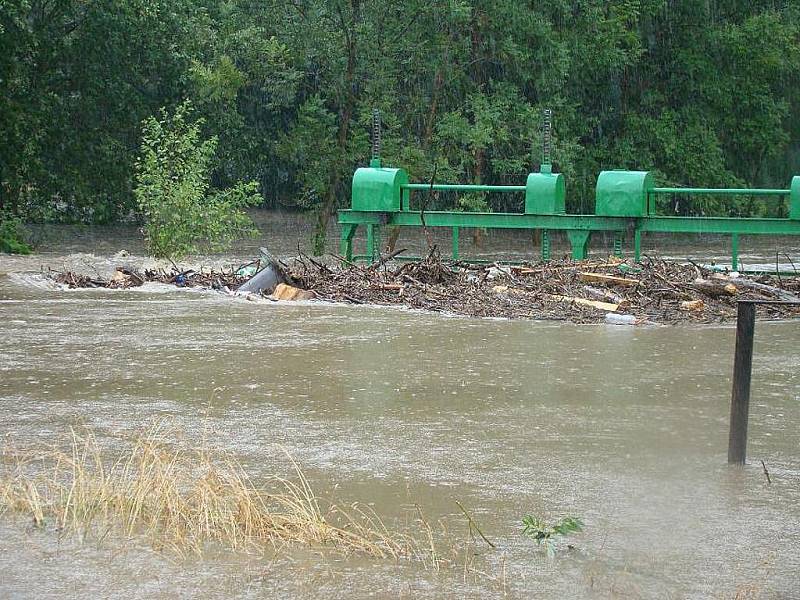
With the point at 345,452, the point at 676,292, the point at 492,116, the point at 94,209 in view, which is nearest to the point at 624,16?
the point at 492,116

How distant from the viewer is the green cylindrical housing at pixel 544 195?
55.9ft

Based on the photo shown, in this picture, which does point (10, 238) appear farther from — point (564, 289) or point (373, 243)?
point (564, 289)

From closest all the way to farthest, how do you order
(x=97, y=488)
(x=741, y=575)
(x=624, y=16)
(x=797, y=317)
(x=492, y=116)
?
(x=741, y=575) → (x=97, y=488) → (x=797, y=317) → (x=492, y=116) → (x=624, y=16)

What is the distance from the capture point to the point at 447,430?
7.26m

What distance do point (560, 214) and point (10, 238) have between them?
11.1 meters

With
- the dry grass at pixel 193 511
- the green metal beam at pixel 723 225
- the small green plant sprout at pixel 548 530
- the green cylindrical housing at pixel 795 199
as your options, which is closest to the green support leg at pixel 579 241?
the green metal beam at pixel 723 225

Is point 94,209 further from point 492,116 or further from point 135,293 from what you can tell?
point 135,293

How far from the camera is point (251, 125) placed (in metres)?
29.8

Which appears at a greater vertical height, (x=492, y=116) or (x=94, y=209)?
(x=492, y=116)

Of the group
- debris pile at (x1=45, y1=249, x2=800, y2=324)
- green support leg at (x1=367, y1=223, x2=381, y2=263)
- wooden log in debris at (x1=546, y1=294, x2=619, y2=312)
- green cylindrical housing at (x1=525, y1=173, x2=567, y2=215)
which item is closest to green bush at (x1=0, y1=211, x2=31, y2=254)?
debris pile at (x1=45, y1=249, x2=800, y2=324)

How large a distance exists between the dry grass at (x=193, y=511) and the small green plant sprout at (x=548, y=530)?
504 mm

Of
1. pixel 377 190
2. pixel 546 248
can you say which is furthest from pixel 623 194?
pixel 377 190

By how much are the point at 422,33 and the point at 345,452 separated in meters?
20.4

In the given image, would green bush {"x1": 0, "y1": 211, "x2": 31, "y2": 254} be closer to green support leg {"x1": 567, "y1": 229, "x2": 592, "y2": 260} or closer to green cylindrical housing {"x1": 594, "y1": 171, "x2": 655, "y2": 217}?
green support leg {"x1": 567, "y1": 229, "x2": 592, "y2": 260}
